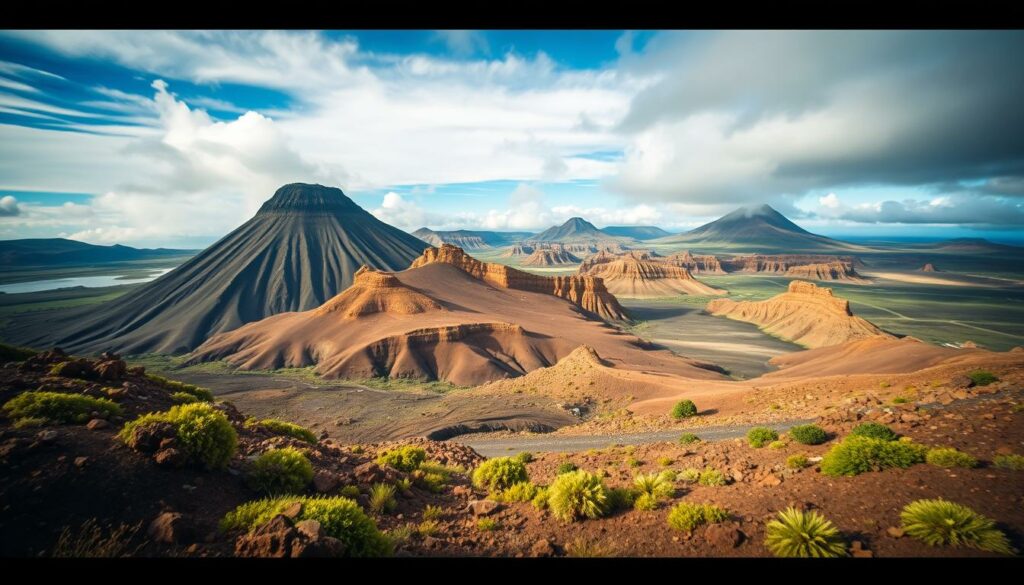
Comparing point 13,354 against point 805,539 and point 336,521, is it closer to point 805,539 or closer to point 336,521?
point 336,521

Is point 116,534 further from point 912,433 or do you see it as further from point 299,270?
point 299,270

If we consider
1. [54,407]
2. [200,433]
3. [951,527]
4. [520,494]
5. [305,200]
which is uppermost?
[305,200]

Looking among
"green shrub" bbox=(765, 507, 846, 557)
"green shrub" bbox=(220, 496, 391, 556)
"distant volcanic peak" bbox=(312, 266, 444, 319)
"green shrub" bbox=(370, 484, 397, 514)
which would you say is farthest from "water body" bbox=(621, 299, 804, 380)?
"green shrub" bbox=(220, 496, 391, 556)

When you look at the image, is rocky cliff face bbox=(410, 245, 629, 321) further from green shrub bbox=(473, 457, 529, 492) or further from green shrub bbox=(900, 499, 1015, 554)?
green shrub bbox=(900, 499, 1015, 554)

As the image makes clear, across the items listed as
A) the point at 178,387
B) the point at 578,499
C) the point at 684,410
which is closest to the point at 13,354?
the point at 178,387

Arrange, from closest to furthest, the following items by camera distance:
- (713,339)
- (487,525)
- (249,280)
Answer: (487,525) < (713,339) < (249,280)

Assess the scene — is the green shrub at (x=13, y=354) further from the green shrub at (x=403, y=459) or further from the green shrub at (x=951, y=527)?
the green shrub at (x=951, y=527)
